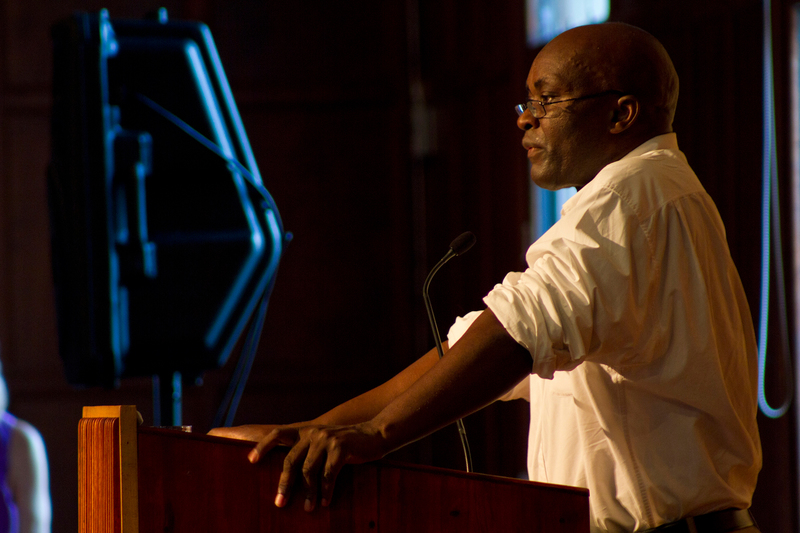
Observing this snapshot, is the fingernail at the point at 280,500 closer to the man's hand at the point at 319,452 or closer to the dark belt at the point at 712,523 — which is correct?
the man's hand at the point at 319,452

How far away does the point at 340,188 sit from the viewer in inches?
159

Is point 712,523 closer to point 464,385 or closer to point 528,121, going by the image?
point 464,385

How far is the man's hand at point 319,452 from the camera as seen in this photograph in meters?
0.86

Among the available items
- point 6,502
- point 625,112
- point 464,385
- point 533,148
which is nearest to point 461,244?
point 533,148

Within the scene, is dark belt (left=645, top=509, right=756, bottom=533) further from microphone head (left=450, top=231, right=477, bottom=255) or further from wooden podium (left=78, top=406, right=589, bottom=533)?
microphone head (left=450, top=231, right=477, bottom=255)

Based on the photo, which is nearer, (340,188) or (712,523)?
(712,523)

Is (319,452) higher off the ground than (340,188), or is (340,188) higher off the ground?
(340,188)

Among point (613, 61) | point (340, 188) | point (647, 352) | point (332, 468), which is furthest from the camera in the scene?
point (340, 188)

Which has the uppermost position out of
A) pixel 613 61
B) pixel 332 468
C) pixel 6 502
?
pixel 613 61

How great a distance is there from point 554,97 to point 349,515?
592 millimetres

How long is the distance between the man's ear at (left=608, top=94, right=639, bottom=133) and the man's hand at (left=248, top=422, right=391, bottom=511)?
523 mm

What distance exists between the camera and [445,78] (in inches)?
157

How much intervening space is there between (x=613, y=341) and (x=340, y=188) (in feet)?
10.4

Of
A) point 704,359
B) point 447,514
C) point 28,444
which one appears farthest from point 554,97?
point 28,444
